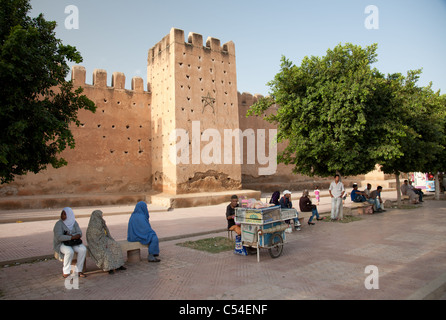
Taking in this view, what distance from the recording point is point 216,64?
18641mm

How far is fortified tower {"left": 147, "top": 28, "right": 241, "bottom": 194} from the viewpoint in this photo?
55.8 feet

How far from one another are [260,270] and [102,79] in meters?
15.9

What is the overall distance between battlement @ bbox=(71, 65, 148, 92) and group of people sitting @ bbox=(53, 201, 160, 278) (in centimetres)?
1309

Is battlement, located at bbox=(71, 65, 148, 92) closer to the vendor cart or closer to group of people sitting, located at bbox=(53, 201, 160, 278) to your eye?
group of people sitting, located at bbox=(53, 201, 160, 278)

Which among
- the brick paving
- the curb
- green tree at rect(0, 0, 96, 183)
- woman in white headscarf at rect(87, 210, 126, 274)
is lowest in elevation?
the brick paving

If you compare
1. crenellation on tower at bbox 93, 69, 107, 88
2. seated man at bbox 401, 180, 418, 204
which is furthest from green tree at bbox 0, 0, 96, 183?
seated man at bbox 401, 180, 418, 204

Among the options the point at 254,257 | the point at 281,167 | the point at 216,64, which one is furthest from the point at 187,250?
the point at 281,167

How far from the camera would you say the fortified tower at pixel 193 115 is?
55.8 feet

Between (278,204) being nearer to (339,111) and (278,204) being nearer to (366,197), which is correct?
(339,111)

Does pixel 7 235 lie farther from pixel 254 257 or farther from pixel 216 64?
pixel 216 64

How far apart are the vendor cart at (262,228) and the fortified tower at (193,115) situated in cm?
1009

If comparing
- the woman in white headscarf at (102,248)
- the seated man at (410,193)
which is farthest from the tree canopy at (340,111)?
the woman in white headscarf at (102,248)

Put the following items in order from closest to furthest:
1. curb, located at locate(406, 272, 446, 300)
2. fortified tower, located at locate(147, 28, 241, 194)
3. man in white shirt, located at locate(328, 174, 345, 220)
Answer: curb, located at locate(406, 272, 446, 300) → man in white shirt, located at locate(328, 174, 345, 220) → fortified tower, located at locate(147, 28, 241, 194)
